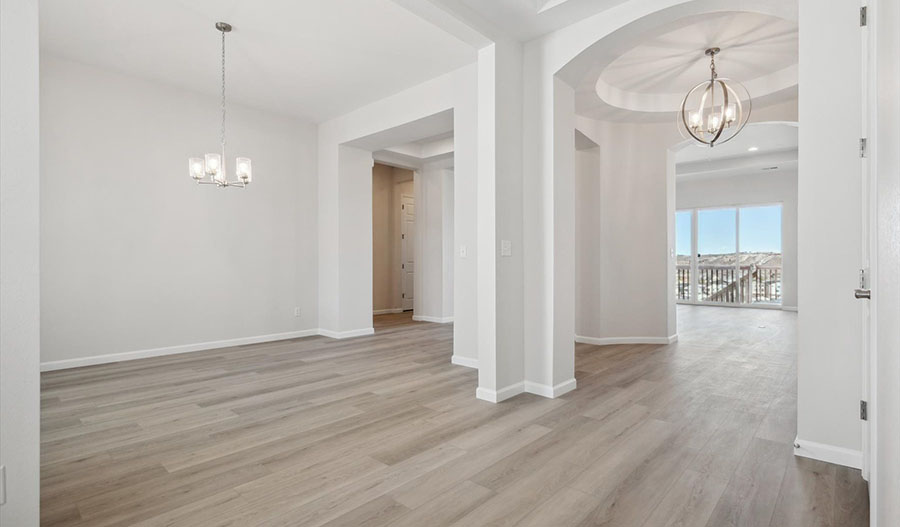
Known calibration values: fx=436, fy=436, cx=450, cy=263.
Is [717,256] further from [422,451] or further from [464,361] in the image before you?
[422,451]

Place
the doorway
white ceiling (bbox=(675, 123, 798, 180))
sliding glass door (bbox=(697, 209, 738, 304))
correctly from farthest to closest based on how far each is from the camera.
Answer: sliding glass door (bbox=(697, 209, 738, 304)) < the doorway < white ceiling (bbox=(675, 123, 798, 180))

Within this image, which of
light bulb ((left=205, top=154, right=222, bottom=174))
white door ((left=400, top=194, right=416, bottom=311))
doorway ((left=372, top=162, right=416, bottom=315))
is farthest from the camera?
white door ((left=400, top=194, right=416, bottom=311))

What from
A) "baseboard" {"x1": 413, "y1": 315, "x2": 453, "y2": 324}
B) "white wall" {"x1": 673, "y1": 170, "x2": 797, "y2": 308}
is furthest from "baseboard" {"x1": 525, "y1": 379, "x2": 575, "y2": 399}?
"white wall" {"x1": 673, "y1": 170, "x2": 797, "y2": 308}

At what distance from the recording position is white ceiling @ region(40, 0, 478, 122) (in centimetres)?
320

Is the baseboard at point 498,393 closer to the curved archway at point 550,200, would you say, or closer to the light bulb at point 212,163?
the curved archway at point 550,200

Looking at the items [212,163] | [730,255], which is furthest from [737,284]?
[212,163]

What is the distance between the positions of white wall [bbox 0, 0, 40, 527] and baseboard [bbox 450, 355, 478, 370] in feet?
10.2

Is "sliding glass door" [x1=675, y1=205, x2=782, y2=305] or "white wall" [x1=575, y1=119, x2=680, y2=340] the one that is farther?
"sliding glass door" [x1=675, y1=205, x2=782, y2=305]

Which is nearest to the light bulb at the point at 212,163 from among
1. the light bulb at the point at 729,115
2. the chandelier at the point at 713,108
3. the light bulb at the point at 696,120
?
the chandelier at the point at 713,108

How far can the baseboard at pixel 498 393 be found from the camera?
304 centimetres

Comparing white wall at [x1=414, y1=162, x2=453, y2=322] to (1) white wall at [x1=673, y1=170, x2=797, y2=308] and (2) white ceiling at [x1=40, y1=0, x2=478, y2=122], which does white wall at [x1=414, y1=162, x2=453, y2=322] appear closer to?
(2) white ceiling at [x1=40, y1=0, x2=478, y2=122]

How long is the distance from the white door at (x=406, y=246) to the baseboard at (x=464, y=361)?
4.51m

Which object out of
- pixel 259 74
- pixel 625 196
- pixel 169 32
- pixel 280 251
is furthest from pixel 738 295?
pixel 169 32

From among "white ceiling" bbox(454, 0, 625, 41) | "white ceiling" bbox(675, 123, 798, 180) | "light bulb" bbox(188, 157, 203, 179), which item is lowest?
"light bulb" bbox(188, 157, 203, 179)
